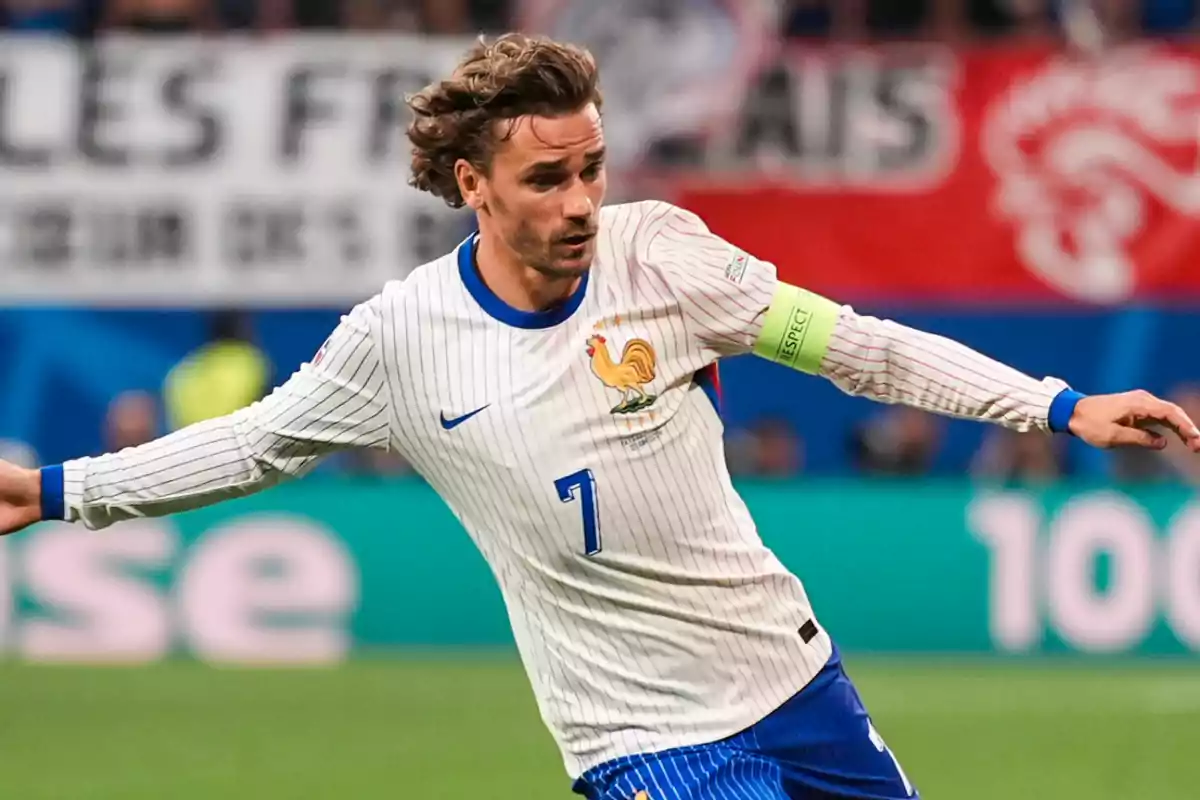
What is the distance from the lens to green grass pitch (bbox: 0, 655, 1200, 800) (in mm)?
10141

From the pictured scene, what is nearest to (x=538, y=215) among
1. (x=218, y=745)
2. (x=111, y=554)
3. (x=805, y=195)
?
(x=218, y=745)

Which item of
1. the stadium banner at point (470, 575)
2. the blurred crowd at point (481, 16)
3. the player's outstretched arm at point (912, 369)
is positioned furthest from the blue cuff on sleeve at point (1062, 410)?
the blurred crowd at point (481, 16)

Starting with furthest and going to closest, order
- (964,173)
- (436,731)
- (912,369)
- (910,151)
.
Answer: (964,173) → (910,151) → (436,731) → (912,369)

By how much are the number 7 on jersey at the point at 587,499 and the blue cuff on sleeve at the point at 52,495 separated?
107cm

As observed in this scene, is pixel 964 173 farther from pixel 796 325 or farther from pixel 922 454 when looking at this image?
pixel 796 325

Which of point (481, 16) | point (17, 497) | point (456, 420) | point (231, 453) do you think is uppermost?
point (481, 16)

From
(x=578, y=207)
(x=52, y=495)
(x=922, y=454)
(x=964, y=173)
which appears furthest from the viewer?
(x=922, y=454)

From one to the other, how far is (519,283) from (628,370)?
30cm

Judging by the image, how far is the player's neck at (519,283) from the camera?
5.01 meters

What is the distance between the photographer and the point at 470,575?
576 inches

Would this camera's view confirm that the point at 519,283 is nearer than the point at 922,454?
Yes

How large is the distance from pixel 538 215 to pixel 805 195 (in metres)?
12.2

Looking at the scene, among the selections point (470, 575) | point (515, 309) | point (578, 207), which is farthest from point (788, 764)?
point (470, 575)

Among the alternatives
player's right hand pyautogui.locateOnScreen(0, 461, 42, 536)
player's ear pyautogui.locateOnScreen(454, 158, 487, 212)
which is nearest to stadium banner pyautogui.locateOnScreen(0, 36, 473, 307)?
player's ear pyautogui.locateOnScreen(454, 158, 487, 212)
